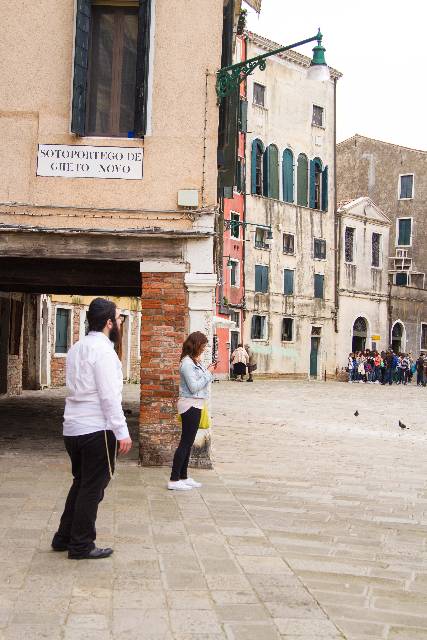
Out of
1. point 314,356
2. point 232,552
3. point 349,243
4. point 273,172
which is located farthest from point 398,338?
point 232,552

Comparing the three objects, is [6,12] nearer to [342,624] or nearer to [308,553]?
[308,553]

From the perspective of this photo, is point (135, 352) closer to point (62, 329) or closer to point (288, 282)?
point (62, 329)

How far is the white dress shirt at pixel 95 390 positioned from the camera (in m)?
5.98

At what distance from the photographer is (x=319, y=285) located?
1770 inches

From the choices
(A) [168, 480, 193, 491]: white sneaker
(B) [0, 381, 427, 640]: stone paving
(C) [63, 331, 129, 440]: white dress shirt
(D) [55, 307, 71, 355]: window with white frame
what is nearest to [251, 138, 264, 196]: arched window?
(D) [55, 307, 71, 355]: window with white frame

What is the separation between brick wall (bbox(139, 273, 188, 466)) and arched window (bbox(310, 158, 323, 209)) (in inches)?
1334

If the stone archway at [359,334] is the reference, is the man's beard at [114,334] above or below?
below

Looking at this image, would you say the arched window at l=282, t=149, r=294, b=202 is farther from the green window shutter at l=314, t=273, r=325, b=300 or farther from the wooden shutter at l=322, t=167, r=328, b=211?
the green window shutter at l=314, t=273, r=325, b=300

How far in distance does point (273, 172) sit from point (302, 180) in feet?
6.21

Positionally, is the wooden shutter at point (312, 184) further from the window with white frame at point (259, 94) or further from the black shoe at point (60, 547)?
the black shoe at point (60, 547)

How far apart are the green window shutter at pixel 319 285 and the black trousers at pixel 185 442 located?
3603 centimetres

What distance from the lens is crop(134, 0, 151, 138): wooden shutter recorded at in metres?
10.8

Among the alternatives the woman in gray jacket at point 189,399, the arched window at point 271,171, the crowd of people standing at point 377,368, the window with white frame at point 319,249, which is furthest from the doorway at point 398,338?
the woman in gray jacket at point 189,399

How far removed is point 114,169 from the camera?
35.6 ft
